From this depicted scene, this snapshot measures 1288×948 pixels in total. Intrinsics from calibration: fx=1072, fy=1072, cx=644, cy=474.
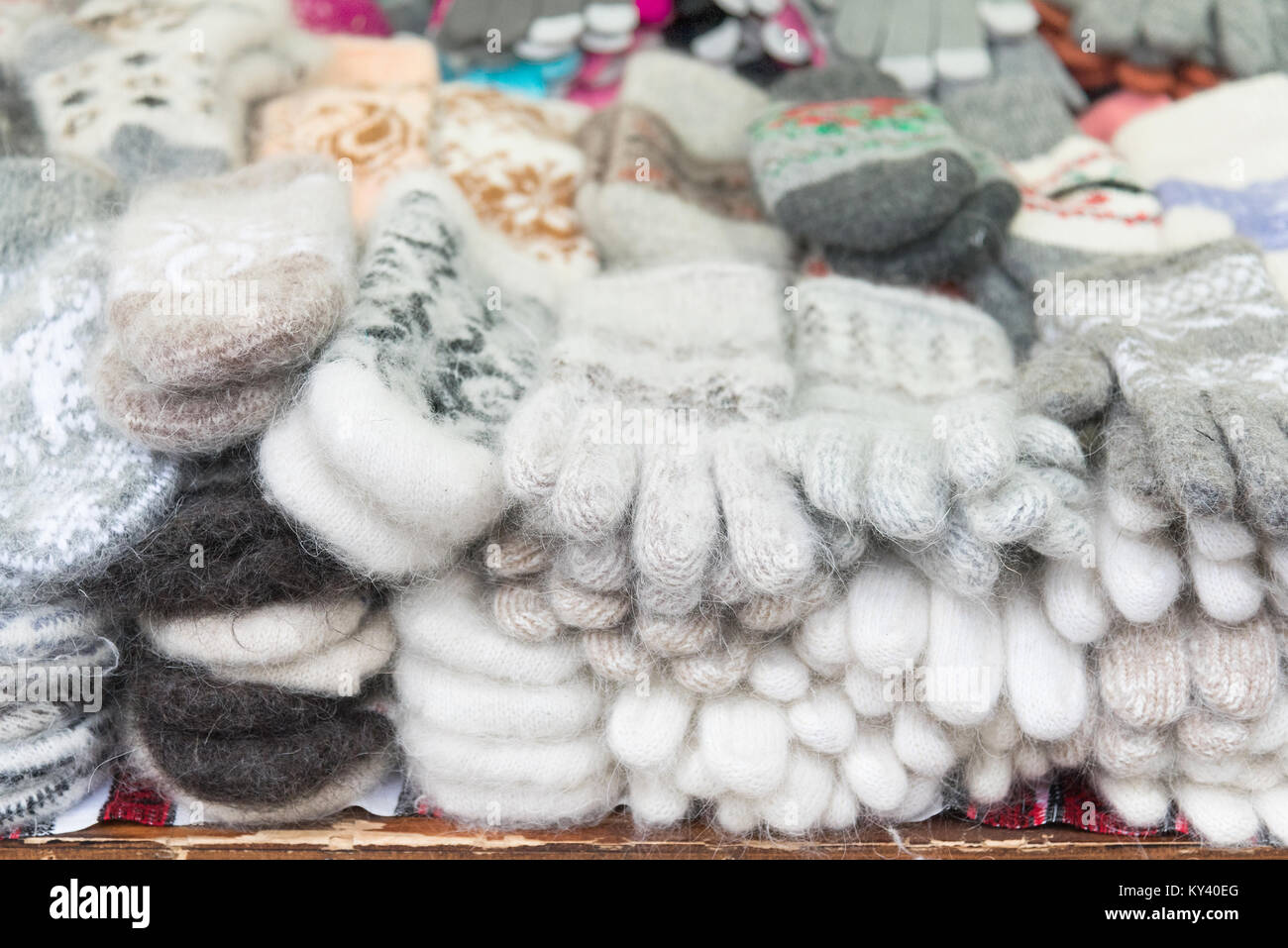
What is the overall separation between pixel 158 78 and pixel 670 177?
57 centimetres

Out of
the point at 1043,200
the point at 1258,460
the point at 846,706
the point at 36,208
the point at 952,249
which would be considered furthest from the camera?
the point at 1043,200

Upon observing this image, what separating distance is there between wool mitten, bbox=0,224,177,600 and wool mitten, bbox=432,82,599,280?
0.43m

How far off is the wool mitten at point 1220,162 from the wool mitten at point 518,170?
0.65 meters

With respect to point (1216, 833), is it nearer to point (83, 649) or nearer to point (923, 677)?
point (923, 677)

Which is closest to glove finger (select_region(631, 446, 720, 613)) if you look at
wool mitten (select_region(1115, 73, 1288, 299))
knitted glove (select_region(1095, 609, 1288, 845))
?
knitted glove (select_region(1095, 609, 1288, 845))

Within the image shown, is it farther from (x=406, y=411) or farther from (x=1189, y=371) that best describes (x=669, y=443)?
(x=1189, y=371)

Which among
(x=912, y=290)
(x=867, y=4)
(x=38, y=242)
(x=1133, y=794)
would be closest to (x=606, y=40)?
(x=867, y=4)

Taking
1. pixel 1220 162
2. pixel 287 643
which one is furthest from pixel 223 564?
pixel 1220 162

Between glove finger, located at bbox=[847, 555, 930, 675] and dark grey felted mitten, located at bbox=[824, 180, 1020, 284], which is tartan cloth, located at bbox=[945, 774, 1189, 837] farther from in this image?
dark grey felted mitten, located at bbox=[824, 180, 1020, 284]

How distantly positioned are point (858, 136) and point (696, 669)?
2.15 ft

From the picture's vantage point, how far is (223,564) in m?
0.76

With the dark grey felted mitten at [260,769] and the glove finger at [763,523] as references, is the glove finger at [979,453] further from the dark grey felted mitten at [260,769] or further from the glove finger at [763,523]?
the dark grey felted mitten at [260,769]

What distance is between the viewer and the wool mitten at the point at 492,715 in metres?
0.81

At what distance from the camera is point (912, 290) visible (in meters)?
1.08
